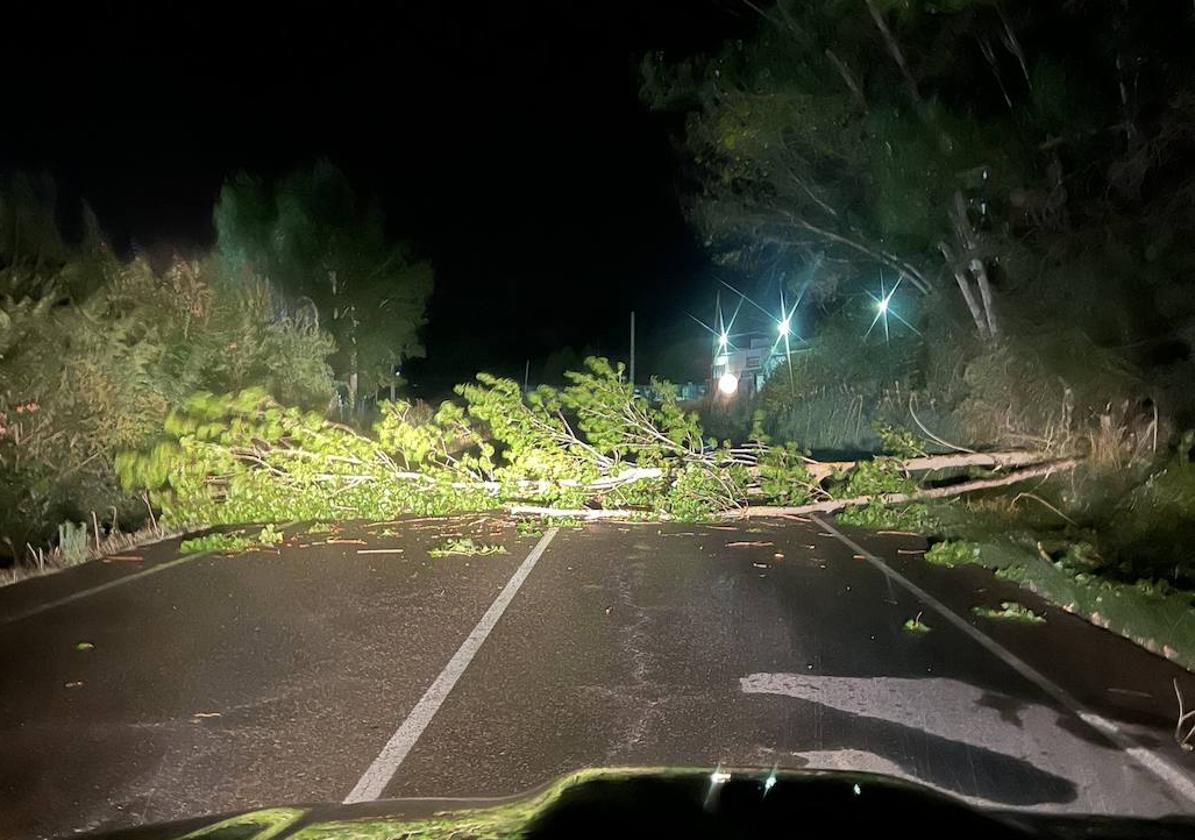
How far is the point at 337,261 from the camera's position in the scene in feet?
133

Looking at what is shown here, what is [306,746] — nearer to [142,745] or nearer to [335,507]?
[142,745]

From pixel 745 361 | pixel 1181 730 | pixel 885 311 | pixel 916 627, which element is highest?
pixel 745 361

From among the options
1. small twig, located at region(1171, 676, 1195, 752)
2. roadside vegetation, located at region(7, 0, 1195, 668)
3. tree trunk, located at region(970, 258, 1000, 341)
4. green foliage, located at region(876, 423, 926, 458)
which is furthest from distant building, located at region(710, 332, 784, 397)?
small twig, located at region(1171, 676, 1195, 752)

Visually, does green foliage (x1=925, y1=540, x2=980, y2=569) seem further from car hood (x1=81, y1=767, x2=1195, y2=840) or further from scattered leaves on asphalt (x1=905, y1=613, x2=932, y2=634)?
car hood (x1=81, y1=767, x2=1195, y2=840)

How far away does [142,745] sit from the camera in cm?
558

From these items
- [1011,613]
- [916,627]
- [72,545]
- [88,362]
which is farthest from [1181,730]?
[88,362]

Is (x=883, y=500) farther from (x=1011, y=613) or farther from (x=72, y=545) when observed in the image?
(x=72, y=545)

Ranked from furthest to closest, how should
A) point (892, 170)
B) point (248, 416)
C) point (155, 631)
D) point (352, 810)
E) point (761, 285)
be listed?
point (761, 285)
point (892, 170)
point (248, 416)
point (155, 631)
point (352, 810)

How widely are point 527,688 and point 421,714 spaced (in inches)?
30.6

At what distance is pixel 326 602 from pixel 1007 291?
519 inches

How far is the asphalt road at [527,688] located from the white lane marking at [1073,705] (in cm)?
2

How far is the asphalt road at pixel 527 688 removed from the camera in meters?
5.13

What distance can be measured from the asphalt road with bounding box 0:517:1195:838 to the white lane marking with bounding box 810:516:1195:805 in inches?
0.9

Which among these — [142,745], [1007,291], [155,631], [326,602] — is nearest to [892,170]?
[1007,291]
